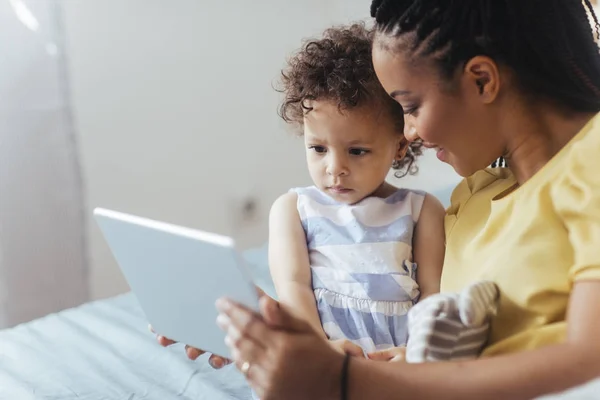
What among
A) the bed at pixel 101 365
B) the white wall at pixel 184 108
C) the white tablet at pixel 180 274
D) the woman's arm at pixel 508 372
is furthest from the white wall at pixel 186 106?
the woman's arm at pixel 508 372

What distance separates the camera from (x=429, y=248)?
3.53 ft

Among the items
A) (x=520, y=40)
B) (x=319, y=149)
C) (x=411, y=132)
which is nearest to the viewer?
(x=520, y=40)

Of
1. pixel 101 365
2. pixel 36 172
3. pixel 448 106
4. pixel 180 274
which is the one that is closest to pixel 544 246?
pixel 448 106

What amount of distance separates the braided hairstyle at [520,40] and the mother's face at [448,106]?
0.05ft

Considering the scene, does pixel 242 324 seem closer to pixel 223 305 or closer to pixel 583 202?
pixel 223 305

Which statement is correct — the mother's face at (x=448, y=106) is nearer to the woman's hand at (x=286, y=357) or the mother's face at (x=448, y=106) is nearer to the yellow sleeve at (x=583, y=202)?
the yellow sleeve at (x=583, y=202)

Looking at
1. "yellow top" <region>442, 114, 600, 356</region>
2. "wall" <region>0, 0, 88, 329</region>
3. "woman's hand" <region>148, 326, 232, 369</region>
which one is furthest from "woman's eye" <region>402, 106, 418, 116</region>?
"wall" <region>0, 0, 88, 329</region>

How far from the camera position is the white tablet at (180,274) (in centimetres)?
73

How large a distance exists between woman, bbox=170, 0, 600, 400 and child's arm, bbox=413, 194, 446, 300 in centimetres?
12

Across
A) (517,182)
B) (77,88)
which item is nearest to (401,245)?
(517,182)

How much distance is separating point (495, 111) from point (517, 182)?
11 centimetres

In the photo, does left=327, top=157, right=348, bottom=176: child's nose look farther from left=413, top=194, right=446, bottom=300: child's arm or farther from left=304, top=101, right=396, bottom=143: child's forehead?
left=413, top=194, right=446, bottom=300: child's arm

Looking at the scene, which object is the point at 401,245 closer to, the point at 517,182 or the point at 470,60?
the point at 517,182

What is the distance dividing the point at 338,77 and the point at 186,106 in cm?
104
